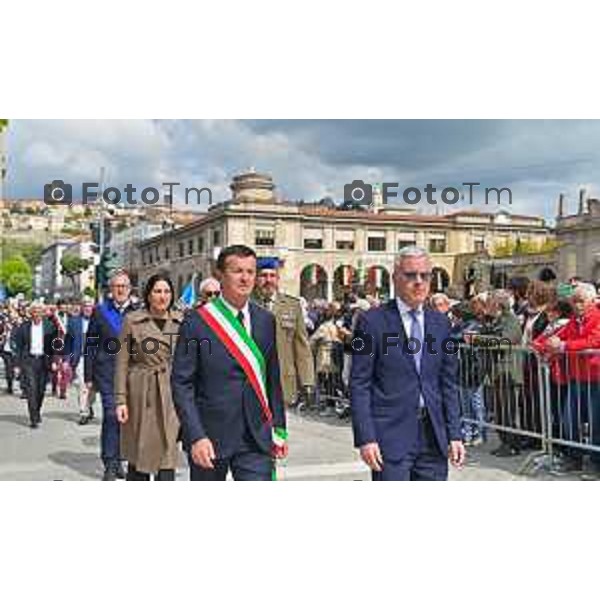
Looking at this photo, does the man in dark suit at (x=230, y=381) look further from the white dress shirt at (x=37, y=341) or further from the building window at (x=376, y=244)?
the white dress shirt at (x=37, y=341)

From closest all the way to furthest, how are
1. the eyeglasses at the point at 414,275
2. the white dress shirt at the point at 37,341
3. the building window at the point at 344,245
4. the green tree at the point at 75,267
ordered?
the eyeglasses at the point at 414,275 → the white dress shirt at the point at 37,341 → the building window at the point at 344,245 → the green tree at the point at 75,267

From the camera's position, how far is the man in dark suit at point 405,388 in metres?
4.06

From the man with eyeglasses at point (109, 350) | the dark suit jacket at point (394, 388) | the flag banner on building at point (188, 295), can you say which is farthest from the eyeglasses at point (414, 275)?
the flag banner on building at point (188, 295)

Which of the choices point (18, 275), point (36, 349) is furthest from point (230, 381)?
point (18, 275)

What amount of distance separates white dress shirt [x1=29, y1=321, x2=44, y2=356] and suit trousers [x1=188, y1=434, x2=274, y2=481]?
7.55 metres

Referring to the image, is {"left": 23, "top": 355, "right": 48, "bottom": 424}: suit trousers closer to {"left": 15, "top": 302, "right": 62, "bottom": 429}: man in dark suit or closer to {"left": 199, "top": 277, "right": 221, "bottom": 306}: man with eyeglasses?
{"left": 15, "top": 302, "right": 62, "bottom": 429}: man in dark suit

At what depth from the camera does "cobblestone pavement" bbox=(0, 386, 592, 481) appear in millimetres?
6664

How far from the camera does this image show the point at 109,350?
6887 millimetres

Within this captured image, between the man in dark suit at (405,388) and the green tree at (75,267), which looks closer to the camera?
the man in dark suit at (405,388)

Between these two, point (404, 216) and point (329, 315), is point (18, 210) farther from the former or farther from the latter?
point (404, 216)

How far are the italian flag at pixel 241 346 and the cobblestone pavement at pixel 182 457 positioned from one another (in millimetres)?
2519

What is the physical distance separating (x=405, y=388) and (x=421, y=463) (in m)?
0.40

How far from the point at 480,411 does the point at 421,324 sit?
4248 millimetres

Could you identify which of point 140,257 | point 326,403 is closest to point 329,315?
point 326,403
